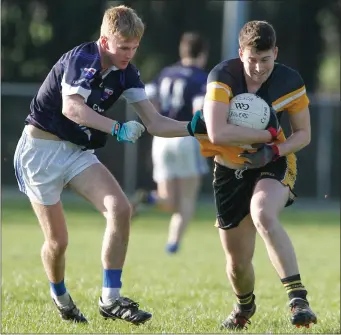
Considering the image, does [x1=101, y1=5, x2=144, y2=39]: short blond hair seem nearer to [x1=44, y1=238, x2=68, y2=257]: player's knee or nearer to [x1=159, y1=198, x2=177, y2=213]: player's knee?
[x1=44, y1=238, x2=68, y2=257]: player's knee

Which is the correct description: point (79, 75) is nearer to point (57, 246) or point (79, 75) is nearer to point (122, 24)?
point (122, 24)

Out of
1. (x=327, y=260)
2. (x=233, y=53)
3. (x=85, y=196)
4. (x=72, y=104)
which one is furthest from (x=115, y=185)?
(x=233, y=53)

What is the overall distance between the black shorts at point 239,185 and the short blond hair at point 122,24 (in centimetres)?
110

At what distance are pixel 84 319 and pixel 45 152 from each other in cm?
122

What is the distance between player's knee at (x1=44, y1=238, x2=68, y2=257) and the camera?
7.07 meters

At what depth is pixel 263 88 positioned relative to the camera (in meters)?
6.75

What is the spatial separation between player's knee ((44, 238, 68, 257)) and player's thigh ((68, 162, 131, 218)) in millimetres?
367

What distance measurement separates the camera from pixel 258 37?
653 centimetres

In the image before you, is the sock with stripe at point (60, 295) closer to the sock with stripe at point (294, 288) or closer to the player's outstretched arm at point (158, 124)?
the player's outstretched arm at point (158, 124)

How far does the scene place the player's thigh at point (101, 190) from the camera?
6820 mm

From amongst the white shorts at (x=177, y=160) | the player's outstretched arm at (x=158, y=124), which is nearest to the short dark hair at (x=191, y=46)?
the white shorts at (x=177, y=160)

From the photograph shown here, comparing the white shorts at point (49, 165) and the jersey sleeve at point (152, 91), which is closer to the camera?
the white shorts at point (49, 165)

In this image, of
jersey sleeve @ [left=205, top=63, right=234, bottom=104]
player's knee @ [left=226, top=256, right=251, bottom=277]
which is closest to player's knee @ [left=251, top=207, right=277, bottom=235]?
player's knee @ [left=226, top=256, right=251, bottom=277]

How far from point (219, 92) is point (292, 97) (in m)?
0.50
